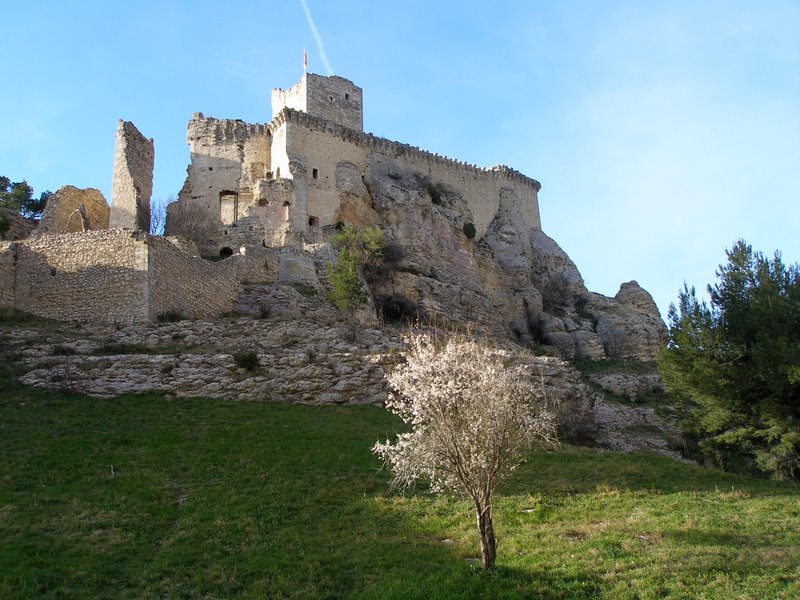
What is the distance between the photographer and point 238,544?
1155 centimetres

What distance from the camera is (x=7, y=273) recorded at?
82.7 feet

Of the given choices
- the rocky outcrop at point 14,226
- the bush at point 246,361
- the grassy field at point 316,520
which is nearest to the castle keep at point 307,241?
the rocky outcrop at point 14,226

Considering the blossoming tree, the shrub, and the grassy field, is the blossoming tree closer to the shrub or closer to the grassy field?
the grassy field

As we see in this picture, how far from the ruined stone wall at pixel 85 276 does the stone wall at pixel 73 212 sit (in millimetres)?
6639

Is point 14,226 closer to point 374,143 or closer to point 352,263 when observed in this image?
point 352,263

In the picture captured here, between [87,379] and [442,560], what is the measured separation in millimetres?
11705

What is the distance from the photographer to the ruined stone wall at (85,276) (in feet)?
79.1

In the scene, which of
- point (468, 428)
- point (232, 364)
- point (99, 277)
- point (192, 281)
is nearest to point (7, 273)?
point (99, 277)

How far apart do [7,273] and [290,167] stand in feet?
56.3

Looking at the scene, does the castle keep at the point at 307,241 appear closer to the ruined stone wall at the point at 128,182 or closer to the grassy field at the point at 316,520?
the ruined stone wall at the point at 128,182

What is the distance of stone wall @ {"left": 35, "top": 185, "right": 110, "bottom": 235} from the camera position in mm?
31953

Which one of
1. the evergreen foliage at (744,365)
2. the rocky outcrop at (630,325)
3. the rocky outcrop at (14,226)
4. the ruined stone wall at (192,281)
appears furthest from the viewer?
the rocky outcrop at (630,325)

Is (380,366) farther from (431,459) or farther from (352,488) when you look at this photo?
(431,459)

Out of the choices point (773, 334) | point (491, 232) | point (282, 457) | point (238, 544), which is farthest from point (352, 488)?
point (491, 232)
